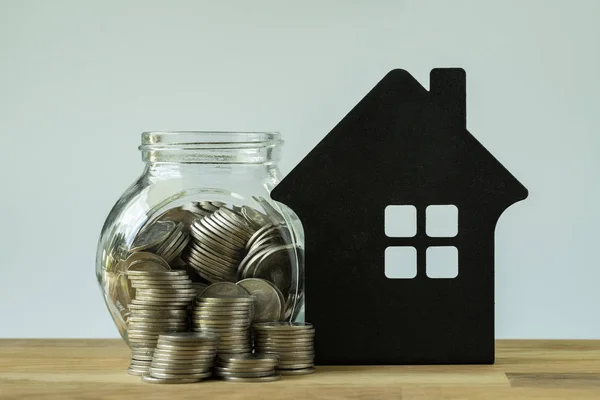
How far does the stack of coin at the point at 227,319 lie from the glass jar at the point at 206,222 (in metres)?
0.06

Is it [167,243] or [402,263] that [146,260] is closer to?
[167,243]

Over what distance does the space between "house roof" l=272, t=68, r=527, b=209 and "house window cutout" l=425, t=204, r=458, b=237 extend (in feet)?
4.29

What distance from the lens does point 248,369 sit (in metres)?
1.09

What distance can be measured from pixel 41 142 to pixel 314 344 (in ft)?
5.47

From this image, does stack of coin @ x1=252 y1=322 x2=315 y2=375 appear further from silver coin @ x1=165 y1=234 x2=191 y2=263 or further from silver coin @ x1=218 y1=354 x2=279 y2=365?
silver coin @ x1=165 y1=234 x2=191 y2=263

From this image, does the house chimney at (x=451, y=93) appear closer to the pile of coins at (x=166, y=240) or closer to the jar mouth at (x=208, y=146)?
the jar mouth at (x=208, y=146)

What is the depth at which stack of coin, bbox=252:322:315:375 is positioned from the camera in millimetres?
1131

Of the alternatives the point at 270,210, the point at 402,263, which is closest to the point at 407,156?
the point at 270,210

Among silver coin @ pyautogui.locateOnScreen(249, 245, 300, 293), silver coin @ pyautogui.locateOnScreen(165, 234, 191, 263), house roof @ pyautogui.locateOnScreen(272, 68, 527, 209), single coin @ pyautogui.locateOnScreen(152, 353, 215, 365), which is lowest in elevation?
single coin @ pyautogui.locateOnScreen(152, 353, 215, 365)

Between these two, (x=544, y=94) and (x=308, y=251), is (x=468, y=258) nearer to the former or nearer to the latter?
(x=308, y=251)

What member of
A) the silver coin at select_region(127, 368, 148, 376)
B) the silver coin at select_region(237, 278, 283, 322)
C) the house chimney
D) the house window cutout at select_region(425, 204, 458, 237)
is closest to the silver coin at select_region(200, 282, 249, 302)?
the silver coin at select_region(237, 278, 283, 322)

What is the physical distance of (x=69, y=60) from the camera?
2.63 metres

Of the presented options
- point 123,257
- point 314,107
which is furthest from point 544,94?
point 123,257

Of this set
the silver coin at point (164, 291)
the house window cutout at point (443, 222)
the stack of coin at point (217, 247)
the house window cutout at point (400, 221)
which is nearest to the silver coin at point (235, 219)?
the stack of coin at point (217, 247)
